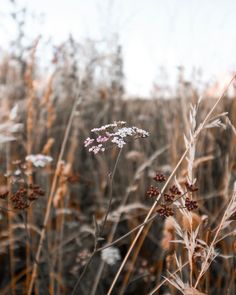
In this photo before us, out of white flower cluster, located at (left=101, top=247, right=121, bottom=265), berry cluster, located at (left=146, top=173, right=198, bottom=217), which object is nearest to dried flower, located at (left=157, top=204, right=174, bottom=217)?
berry cluster, located at (left=146, top=173, right=198, bottom=217)

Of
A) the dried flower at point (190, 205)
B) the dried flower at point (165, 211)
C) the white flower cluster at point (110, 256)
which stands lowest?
the white flower cluster at point (110, 256)

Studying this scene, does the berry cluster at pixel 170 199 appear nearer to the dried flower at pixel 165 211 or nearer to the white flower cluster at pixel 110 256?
the dried flower at pixel 165 211

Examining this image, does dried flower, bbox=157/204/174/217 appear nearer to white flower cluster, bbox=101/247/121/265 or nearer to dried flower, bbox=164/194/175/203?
dried flower, bbox=164/194/175/203

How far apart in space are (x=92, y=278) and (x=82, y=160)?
56.9 inches

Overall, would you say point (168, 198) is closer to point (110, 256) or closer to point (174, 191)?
point (174, 191)

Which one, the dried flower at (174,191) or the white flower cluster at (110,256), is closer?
the dried flower at (174,191)

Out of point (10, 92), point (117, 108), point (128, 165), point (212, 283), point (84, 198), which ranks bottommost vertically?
point (212, 283)

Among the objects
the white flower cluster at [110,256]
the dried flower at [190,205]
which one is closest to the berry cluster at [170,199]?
the dried flower at [190,205]

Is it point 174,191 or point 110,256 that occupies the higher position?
point 174,191

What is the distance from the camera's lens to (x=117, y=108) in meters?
2.90

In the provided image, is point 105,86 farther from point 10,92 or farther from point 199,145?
point 199,145

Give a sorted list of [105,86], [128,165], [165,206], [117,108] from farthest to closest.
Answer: [105,86]
[117,108]
[128,165]
[165,206]

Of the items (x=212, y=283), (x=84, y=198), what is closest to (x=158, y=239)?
(x=212, y=283)

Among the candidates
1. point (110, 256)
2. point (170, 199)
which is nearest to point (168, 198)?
point (170, 199)
